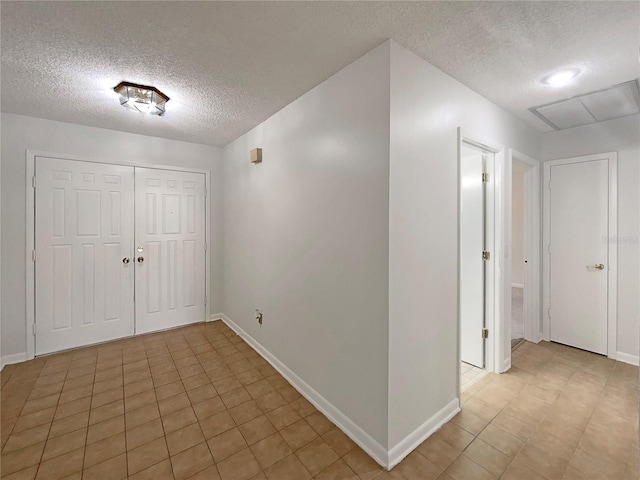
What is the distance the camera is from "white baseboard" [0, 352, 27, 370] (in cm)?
278

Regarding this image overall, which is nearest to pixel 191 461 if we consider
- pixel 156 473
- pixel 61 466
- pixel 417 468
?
pixel 156 473

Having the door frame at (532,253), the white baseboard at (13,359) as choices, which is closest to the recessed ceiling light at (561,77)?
the door frame at (532,253)

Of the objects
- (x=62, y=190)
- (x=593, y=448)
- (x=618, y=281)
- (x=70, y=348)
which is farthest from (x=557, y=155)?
(x=70, y=348)

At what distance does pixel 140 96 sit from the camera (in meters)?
2.27

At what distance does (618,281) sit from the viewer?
2.88 m

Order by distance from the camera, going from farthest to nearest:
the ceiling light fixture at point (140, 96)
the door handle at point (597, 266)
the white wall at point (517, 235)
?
the white wall at point (517, 235)
the door handle at point (597, 266)
the ceiling light fixture at point (140, 96)

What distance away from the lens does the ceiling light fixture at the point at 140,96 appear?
7.14ft

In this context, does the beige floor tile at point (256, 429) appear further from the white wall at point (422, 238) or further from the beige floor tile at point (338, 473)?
the white wall at point (422, 238)

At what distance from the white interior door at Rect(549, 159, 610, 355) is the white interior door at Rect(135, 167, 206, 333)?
14.6 feet

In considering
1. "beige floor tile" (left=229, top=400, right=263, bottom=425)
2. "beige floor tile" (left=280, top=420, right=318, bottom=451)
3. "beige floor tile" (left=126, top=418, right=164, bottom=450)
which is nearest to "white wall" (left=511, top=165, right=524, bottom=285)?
"beige floor tile" (left=280, top=420, right=318, bottom=451)

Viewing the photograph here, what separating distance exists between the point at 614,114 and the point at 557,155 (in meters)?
0.57

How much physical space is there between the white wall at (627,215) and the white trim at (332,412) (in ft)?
9.75

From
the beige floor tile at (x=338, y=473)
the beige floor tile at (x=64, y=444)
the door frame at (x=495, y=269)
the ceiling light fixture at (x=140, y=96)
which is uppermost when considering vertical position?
the ceiling light fixture at (x=140, y=96)

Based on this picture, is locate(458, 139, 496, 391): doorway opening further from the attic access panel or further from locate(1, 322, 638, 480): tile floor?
the attic access panel
